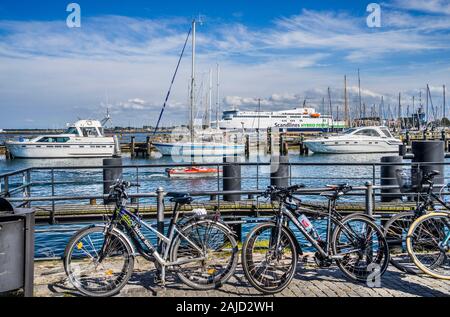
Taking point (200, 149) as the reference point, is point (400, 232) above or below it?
below

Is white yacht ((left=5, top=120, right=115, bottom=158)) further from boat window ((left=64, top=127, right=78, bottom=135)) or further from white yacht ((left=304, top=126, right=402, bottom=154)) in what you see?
white yacht ((left=304, top=126, right=402, bottom=154))

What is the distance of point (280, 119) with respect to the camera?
138 m

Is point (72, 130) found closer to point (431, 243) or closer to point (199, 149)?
point (199, 149)

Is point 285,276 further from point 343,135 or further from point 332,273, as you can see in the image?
point 343,135

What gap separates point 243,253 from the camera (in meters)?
5.42

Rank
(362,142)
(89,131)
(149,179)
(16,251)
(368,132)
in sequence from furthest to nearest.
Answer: (368,132) < (362,142) < (89,131) < (149,179) < (16,251)

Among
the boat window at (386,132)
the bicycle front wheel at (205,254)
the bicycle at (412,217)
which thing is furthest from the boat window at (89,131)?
the bicycle at (412,217)

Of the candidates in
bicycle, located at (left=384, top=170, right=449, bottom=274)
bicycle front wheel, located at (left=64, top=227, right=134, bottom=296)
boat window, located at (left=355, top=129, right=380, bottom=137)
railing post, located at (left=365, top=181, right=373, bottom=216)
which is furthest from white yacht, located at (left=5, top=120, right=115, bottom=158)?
bicycle, located at (left=384, top=170, right=449, bottom=274)

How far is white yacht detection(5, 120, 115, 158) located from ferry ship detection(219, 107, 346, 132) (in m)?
84.3

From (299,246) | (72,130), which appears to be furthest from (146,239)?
(72,130)

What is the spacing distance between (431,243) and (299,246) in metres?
1.71
